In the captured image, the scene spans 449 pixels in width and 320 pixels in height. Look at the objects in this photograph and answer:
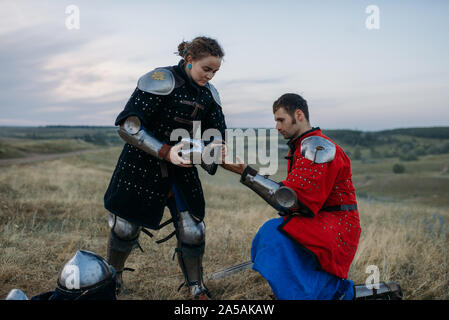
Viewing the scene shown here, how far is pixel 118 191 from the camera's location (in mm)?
3344

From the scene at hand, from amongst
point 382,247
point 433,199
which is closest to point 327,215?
point 382,247

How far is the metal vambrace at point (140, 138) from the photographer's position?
3.07 meters

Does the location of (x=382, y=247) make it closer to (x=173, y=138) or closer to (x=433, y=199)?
(x=173, y=138)

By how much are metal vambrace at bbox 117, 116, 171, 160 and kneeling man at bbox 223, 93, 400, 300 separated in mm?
713

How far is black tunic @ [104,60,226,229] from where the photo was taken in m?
3.31

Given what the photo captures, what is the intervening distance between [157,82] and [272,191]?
141cm

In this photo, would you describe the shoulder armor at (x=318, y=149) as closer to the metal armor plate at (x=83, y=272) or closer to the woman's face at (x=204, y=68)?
the woman's face at (x=204, y=68)

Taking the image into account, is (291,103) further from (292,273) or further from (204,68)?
(292,273)

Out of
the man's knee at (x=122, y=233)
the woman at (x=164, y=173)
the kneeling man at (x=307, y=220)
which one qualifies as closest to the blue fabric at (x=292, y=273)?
the kneeling man at (x=307, y=220)

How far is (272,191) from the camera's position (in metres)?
2.68

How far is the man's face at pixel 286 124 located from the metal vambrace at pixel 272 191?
1.32 feet

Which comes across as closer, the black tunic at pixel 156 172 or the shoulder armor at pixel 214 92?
the black tunic at pixel 156 172
